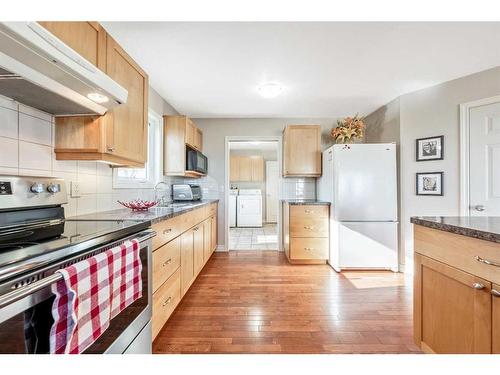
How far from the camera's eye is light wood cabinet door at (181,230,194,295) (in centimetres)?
220

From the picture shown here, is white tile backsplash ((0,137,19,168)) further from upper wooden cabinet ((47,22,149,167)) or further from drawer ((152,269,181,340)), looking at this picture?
drawer ((152,269,181,340))

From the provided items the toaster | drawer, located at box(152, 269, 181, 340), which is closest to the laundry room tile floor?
the toaster

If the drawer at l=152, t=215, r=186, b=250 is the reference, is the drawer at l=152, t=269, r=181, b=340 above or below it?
below

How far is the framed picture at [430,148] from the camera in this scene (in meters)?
2.78

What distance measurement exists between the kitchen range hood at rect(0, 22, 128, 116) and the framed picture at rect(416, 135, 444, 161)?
315 centimetres

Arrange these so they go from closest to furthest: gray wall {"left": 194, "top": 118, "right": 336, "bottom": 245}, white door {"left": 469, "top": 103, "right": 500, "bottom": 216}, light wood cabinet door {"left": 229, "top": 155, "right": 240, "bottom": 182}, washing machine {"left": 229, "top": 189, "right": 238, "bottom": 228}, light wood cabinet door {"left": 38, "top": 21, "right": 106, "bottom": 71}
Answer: light wood cabinet door {"left": 38, "top": 21, "right": 106, "bottom": 71} < white door {"left": 469, "top": 103, "right": 500, "bottom": 216} < gray wall {"left": 194, "top": 118, "right": 336, "bottom": 245} < washing machine {"left": 229, "top": 189, "right": 238, "bottom": 228} < light wood cabinet door {"left": 229, "top": 155, "right": 240, "bottom": 182}

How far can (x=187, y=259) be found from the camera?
7.63 feet

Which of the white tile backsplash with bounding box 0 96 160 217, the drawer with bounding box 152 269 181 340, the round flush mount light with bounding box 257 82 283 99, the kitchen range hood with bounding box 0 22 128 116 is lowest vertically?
the drawer with bounding box 152 269 181 340

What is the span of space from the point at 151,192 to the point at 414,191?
3.17 meters

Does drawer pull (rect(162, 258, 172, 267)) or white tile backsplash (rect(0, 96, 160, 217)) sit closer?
white tile backsplash (rect(0, 96, 160, 217))

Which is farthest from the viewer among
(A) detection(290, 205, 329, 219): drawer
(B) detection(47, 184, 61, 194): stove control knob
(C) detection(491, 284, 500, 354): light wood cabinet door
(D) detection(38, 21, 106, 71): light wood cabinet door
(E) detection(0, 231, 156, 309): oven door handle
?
(A) detection(290, 205, 329, 219): drawer

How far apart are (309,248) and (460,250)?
7.65 feet

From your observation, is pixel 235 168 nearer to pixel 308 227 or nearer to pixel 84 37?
pixel 308 227
